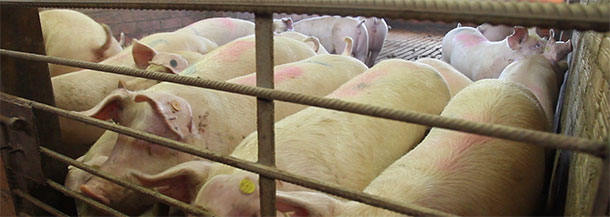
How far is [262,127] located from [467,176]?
37.8 inches

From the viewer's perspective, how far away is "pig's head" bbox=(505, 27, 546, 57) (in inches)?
172

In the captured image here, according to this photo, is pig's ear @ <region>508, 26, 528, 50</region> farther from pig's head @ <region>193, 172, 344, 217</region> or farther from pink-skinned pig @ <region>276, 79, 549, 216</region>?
pig's head @ <region>193, 172, 344, 217</region>

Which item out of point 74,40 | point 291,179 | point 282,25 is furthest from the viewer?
point 282,25

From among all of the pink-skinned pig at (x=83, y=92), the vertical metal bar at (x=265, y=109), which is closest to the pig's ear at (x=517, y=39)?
the pink-skinned pig at (x=83, y=92)

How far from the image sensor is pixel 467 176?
1652mm

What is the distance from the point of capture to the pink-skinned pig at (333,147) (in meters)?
1.34

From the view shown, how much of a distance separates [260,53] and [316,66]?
6.25ft

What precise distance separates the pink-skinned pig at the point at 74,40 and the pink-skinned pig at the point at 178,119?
1.63m

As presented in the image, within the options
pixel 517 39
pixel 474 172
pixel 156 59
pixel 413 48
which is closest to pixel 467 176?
pixel 474 172

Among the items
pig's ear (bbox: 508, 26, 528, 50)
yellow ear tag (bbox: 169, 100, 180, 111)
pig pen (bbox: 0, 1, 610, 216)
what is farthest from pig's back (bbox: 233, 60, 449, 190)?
pig's ear (bbox: 508, 26, 528, 50)

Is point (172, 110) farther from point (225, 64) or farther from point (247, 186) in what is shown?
point (225, 64)

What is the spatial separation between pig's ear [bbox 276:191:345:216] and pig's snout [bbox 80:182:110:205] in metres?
0.99

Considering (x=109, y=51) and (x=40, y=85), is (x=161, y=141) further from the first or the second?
(x=109, y=51)

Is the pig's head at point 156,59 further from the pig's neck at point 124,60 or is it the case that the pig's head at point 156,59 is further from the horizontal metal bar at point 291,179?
the horizontal metal bar at point 291,179
